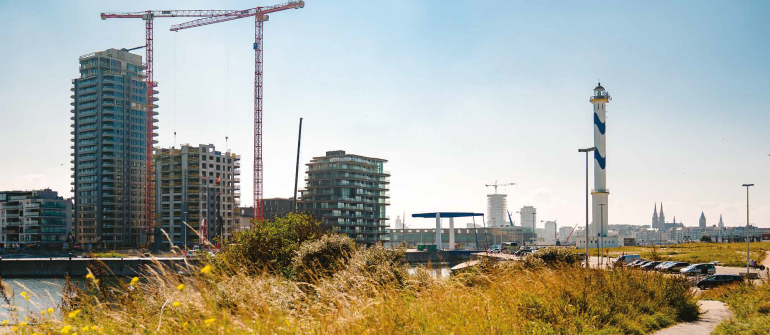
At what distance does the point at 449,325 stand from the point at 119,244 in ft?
485

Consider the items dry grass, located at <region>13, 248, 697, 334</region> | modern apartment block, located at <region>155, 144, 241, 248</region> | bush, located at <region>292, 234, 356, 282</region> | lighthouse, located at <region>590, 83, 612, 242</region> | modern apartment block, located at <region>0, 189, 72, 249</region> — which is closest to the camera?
dry grass, located at <region>13, 248, 697, 334</region>

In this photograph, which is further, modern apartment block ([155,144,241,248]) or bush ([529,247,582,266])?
modern apartment block ([155,144,241,248])

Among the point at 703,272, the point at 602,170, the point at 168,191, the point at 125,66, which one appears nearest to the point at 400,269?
the point at 703,272

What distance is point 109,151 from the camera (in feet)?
486

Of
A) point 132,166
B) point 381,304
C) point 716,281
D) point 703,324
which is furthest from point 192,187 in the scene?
point 381,304

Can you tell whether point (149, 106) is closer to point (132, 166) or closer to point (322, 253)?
point (132, 166)

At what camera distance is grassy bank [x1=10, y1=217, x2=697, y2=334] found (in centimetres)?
740

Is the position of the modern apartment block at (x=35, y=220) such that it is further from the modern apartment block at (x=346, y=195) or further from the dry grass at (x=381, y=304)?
the dry grass at (x=381, y=304)

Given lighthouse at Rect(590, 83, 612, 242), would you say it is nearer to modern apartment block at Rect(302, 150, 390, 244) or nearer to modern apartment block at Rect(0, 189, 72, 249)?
modern apartment block at Rect(302, 150, 390, 244)

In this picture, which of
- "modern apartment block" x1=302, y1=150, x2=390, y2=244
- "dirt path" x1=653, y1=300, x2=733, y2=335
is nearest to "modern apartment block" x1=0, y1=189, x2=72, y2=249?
"modern apartment block" x1=302, y1=150, x2=390, y2=244

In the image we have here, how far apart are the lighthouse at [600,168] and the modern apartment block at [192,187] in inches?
3274

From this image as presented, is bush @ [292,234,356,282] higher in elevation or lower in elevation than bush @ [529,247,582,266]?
higher

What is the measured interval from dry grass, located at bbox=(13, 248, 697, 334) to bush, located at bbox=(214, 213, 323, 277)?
6.10 meters

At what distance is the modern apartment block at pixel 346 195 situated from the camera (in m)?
135
